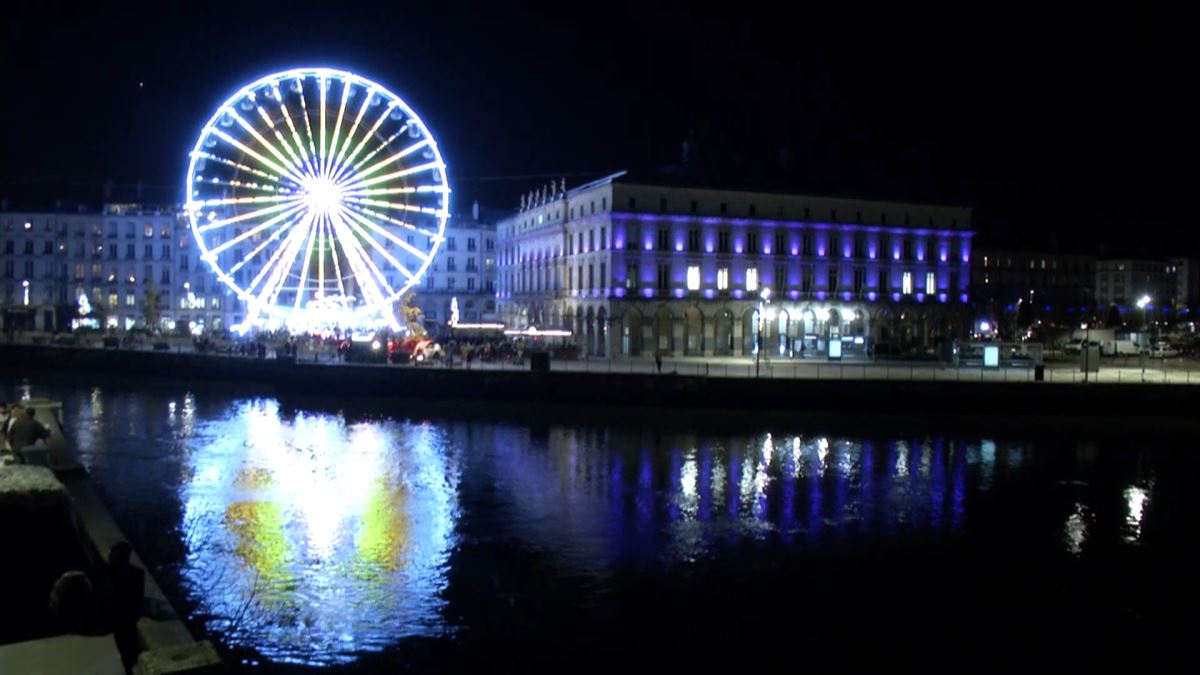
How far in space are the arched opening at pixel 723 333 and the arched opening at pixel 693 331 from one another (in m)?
1.05

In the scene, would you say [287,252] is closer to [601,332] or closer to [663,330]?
[601,332]

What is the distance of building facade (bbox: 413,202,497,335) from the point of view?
10231 centimetres

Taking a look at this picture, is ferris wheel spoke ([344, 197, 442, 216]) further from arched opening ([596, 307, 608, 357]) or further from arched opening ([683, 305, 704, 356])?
arched opening ([683, 305, 704, 356])

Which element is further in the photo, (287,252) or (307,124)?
(287,252)

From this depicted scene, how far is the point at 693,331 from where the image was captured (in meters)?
70.7

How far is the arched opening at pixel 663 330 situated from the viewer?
69.6 m

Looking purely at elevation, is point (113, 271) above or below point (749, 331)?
above

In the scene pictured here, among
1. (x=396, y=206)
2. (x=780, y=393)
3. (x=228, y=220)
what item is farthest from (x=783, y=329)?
(x=228, y=220)

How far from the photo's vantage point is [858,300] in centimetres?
7569

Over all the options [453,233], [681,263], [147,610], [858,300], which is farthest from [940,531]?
[453,233]

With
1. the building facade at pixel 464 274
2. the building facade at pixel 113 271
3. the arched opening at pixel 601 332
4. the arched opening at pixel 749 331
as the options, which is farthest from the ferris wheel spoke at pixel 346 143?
the building facade at pixel 113 271

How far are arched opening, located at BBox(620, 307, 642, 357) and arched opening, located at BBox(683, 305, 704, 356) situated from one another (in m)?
3.37

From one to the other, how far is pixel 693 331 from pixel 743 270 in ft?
19.4

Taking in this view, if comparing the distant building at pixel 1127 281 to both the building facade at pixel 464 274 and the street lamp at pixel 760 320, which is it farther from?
the street lamp at pixel 760 320
